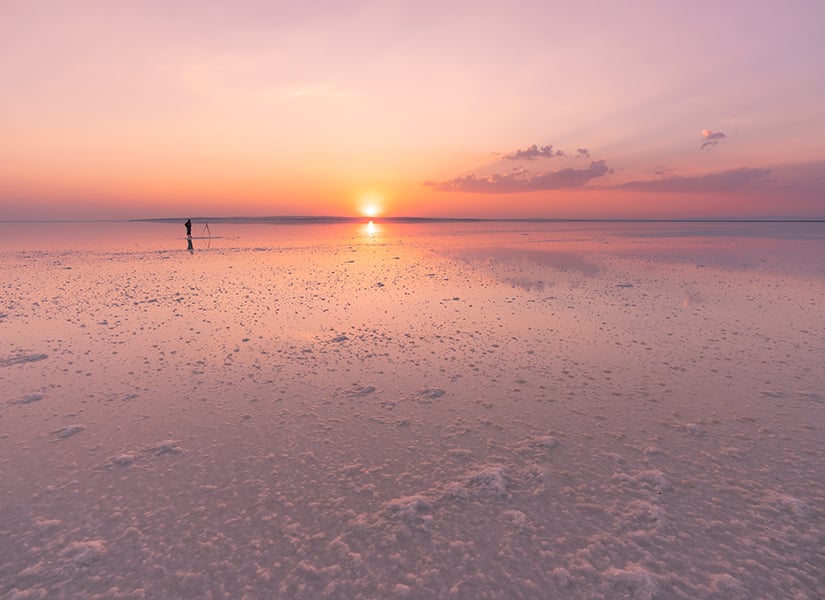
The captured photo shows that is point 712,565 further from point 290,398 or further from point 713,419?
point 290,398

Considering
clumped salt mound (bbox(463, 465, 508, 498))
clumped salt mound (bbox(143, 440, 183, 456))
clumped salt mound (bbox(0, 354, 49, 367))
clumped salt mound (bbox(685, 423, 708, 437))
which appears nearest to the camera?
clumped salt mound (bbox(463, 465, 508, 498))

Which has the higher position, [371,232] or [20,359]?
[371,232]

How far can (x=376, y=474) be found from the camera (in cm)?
562

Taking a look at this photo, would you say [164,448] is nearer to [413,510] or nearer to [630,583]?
[413,510]

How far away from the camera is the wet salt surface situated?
416 centimetres

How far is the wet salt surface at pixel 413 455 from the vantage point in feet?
13.6

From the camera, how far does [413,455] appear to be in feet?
19.9

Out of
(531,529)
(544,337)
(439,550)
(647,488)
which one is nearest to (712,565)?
(647,488)

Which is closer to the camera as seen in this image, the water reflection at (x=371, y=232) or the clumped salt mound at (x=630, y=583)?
the clumped salt mound at (x=630, y=583)

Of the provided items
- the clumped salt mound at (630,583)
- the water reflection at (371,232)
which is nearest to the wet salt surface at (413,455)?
the clumped salt mound at (630,583)

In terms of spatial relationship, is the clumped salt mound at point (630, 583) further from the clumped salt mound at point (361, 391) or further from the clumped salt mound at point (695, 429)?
the clumped salt mound at point (361, 391)

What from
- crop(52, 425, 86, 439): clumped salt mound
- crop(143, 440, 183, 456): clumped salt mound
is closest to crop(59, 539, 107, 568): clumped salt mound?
crop(143, 440, 183, 456): clumped salt mound

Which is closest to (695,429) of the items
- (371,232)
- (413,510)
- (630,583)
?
(630,583)

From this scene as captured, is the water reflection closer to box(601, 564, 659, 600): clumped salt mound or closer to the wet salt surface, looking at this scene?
the wet salt surface
